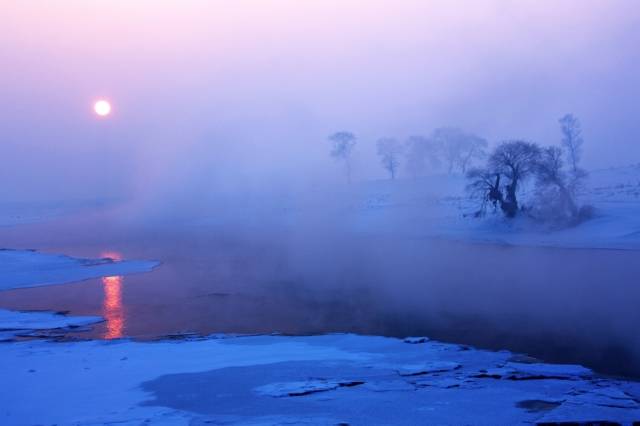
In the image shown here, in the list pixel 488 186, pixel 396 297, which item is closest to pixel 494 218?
pixel 488 186

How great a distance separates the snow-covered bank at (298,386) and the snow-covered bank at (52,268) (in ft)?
35.7

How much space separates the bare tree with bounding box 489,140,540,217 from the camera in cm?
3256

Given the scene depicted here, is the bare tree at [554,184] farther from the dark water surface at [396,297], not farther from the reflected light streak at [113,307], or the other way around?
the reflected light streak at [113,307]

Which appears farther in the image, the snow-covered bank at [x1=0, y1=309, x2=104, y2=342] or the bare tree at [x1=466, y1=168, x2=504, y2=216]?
the bare tree at [x1=466, y1=168, x2=504, y2=216]

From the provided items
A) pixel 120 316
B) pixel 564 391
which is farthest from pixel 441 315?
pixel 120 316

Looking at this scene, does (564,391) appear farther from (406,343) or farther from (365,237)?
(365,237)

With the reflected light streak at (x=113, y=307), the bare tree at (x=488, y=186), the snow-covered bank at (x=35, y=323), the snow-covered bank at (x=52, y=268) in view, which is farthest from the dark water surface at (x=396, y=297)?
the bare tree at (x=488, y=186)

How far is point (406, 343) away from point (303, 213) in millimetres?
44914

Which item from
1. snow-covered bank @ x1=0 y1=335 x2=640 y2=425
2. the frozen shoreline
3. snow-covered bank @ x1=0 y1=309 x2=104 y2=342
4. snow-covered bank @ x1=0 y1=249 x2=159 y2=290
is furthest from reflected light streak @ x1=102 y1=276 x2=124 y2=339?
snow-covered bank @ x1=0 y1=335 x2=640 y2=425

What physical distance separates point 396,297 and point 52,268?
614 inches

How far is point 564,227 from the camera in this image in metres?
29.7

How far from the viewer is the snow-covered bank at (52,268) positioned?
2217 centimetres

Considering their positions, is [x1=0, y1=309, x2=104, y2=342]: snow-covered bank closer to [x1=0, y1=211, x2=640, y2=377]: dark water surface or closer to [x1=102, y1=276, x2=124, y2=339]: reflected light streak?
[x1=102, y1=276, x2=124, y2=339]: reflected light streak

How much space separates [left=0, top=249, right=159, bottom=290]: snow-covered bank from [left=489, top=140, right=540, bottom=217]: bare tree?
1972 centimetres
